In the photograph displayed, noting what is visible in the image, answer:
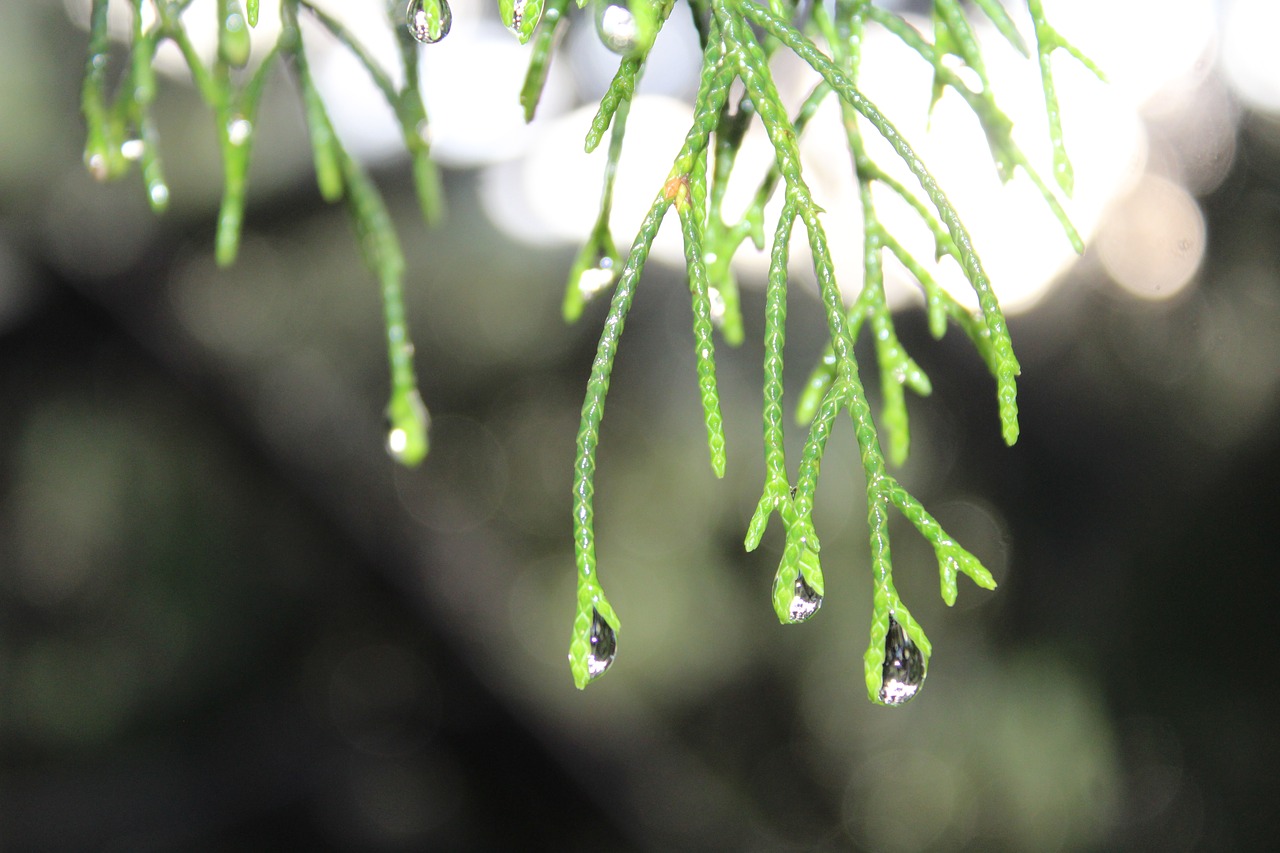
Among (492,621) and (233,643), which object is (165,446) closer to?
(233,643)

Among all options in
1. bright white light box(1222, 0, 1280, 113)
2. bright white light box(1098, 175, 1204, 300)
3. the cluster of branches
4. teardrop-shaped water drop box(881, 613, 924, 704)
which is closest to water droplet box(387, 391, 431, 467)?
the cluster of branches

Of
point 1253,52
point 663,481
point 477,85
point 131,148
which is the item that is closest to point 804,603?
point 131,148

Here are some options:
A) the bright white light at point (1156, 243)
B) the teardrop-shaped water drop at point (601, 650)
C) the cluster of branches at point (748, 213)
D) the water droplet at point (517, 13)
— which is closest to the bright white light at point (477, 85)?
the bright white light at point (1156, 243)

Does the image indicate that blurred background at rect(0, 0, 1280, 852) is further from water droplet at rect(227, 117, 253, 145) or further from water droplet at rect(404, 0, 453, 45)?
water droplet at rect(404, 0, 453, 45)

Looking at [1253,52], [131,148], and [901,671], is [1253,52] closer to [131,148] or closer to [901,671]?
[901,671]

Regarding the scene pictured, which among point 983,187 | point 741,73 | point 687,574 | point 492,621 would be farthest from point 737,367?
point 741,73

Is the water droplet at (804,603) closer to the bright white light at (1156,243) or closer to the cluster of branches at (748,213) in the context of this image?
the cluster of branches at (748,213)
